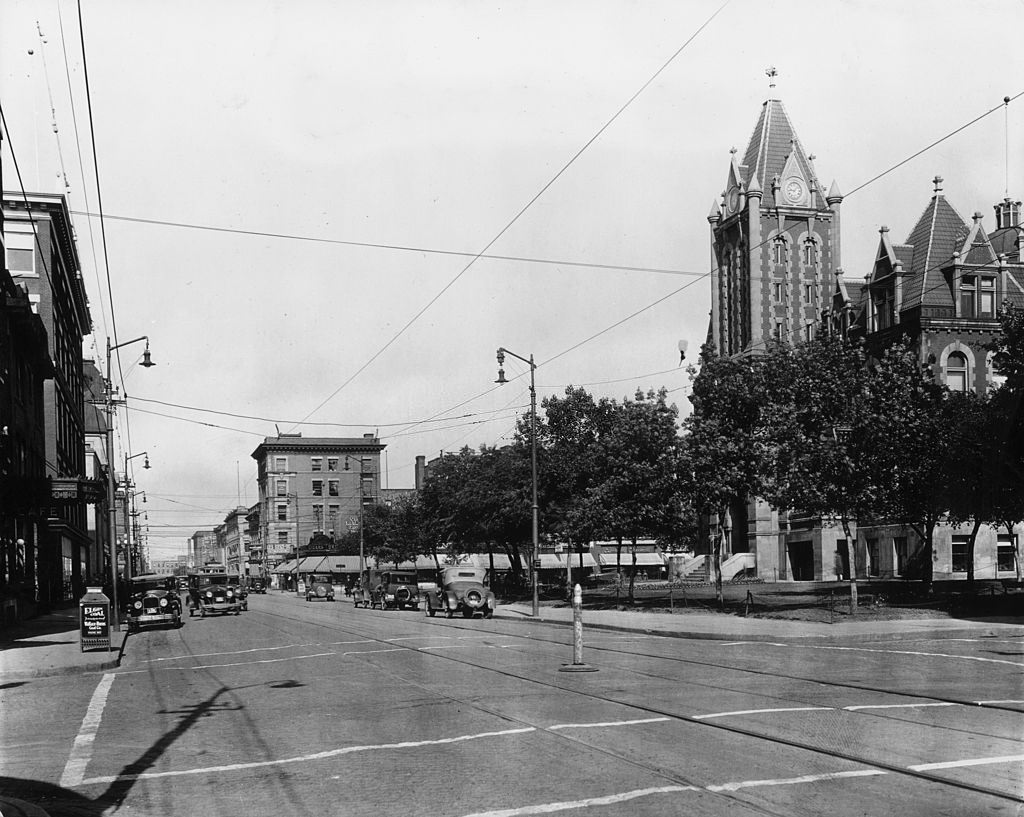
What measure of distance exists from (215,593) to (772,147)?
1988 inches

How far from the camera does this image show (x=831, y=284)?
7112 cm

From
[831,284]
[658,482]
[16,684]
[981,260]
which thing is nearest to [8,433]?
[16,684]

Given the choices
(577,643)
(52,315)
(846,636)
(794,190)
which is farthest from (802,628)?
(794,190)

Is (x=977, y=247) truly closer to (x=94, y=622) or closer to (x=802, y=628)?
(x=802, y=628)

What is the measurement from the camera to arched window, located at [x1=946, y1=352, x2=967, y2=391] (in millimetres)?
53688

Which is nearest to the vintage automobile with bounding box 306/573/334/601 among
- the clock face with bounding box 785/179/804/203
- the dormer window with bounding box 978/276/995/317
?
the clock face with bounding box 785/179/804/203

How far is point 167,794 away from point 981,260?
5358 centimetres

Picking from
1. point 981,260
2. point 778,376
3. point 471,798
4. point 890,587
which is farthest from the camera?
point 981,260

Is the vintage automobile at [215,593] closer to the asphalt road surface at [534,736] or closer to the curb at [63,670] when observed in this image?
the curb at [63,670]

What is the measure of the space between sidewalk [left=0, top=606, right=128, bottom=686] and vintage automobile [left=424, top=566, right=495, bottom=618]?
41.0 feet

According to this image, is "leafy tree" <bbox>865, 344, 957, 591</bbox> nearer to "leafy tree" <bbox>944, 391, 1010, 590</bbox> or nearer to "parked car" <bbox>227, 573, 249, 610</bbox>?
"leafy tree" <bbox>944, 391, 1010, 590</bbox>

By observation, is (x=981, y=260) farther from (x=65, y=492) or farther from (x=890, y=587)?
(x=65, y=492)

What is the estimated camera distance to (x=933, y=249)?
184 feet

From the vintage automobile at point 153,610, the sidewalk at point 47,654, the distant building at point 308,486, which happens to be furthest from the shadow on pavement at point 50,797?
the distant building at point 308,486
